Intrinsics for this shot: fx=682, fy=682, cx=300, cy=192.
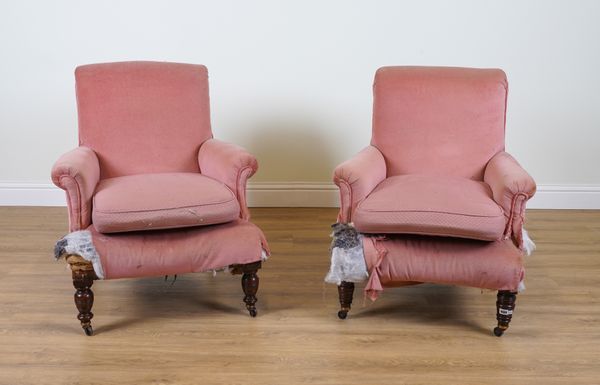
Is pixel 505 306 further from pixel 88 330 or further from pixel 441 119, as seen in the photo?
pixel 88 330

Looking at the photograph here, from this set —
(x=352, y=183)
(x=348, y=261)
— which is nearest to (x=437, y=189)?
(x=352, y=183)

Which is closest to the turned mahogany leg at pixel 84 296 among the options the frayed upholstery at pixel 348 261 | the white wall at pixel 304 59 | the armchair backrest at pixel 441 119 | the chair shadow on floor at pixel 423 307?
the frayed upholstery at pixel 348 261

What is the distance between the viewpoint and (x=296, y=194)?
406cm

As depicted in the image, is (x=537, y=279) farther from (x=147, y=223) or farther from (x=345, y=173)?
(x=147, y=223)

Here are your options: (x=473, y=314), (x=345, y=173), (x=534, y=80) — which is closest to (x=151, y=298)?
(x=345, y=173)

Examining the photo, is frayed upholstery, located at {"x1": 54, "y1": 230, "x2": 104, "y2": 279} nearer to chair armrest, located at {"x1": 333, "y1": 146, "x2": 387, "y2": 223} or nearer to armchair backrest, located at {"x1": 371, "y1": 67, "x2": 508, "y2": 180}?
chair armrest, located at {"x1": 333, "y1": 146, "x2": 387, "y2": 223}

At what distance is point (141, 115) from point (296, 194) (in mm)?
1333

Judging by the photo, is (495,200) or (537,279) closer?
(495,200)

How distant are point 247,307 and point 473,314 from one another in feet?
2.87

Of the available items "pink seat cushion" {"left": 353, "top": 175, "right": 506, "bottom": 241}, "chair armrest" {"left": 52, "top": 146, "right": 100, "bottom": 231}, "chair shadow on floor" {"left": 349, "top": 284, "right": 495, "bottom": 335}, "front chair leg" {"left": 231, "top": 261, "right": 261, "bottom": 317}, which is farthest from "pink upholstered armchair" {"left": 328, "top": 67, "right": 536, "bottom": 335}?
"chair armrest" {"left": 52, "top": 146, "right": 100, "bottom": 231}

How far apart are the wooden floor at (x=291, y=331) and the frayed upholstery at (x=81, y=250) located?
0.89ft

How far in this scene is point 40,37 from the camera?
12.6ft

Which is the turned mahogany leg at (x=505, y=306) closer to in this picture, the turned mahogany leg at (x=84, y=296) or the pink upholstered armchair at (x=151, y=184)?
the pink upholstered armchair at (x=151, y=184)

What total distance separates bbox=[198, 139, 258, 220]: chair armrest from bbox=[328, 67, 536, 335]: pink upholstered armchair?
36cm
